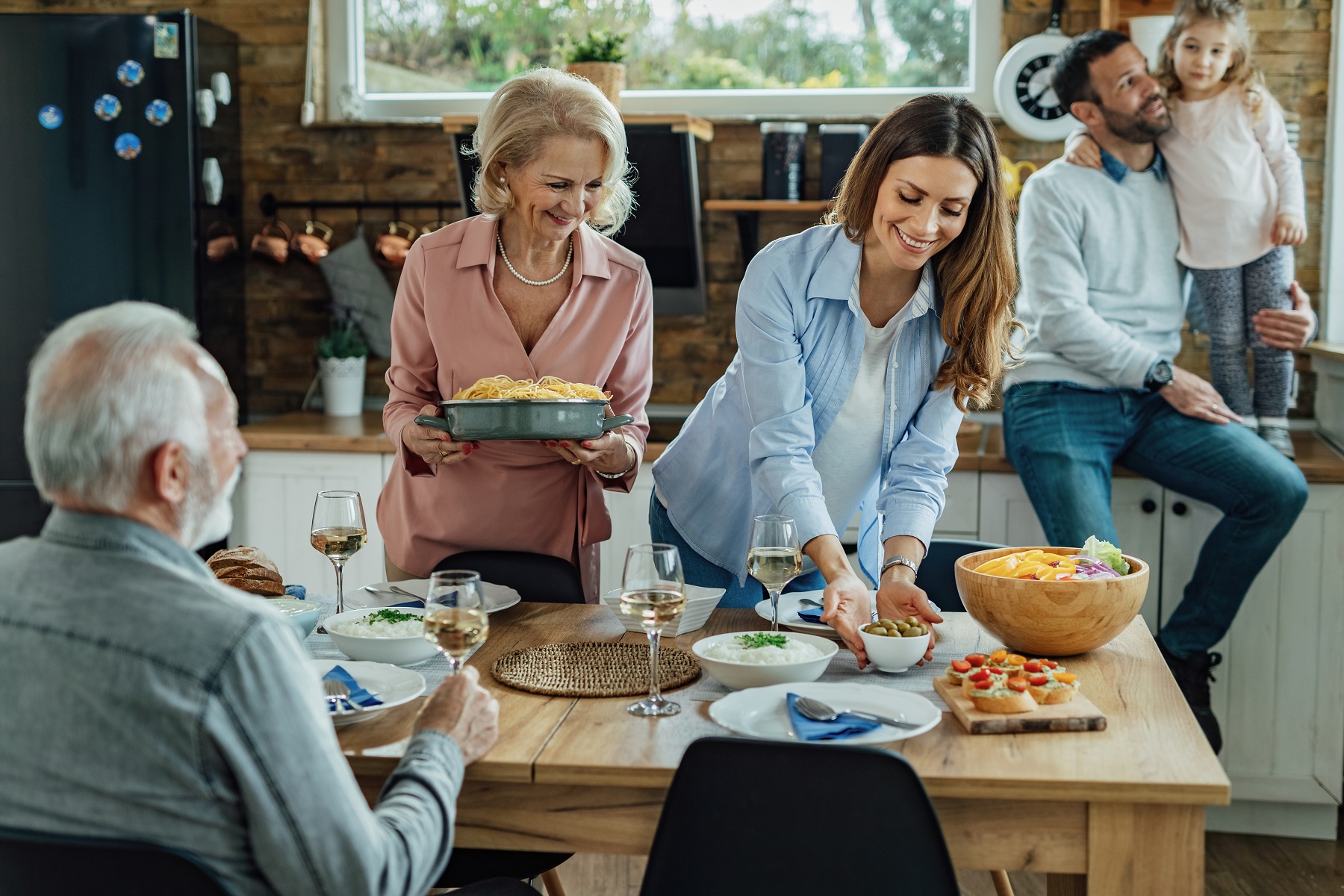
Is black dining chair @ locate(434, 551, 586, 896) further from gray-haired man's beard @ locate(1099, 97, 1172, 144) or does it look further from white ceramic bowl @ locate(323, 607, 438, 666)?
gray-haired man's beard @ locate(1099, 97, 1172, 144)

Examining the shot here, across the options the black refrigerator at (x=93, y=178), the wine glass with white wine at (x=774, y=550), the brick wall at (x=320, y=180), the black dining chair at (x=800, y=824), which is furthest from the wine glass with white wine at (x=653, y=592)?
the black refrigerator at (x=93, y=178)

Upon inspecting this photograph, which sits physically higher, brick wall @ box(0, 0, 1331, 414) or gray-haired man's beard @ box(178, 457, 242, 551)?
brick wall @ box(0, 0, 1331, 414)

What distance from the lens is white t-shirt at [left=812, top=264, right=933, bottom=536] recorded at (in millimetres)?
2070

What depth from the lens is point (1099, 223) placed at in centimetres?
296

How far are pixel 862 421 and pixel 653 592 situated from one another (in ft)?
2.46

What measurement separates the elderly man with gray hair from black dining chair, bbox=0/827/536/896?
0.02 meters

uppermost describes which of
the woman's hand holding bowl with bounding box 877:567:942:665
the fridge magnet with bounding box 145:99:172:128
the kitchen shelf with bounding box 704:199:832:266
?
the fridge magnet with bounding box 145:99:172:128

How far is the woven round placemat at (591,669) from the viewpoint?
1588mm

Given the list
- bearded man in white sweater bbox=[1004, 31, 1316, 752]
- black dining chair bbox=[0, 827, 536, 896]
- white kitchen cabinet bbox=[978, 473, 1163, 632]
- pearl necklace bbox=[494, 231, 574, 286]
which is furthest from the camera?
white kitchen cabinet bbox=[978, 473, 1163, 632]

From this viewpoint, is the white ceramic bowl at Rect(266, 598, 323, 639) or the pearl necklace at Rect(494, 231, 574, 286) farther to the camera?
the pearl necklace at Rect(494, 231, 574, 286)

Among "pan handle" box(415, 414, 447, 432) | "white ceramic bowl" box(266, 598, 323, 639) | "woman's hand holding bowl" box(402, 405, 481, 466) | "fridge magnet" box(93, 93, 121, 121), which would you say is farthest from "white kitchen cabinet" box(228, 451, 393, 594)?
"white ceramic bowl" box(266, 598, 323, 639)

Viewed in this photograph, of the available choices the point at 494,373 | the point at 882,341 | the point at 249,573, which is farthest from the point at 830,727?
the point at 494,373

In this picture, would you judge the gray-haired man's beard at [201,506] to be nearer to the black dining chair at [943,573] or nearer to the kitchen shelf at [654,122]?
the black dining chair at [943,573]

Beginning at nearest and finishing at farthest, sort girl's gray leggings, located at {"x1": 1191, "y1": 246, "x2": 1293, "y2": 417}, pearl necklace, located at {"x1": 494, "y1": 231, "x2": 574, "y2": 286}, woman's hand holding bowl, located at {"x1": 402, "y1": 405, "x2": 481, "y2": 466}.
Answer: woman's hand holding bowl, located at {"x1": 402, "y1": 405, "x2": 481, "y2": 466}
pearl necklace, located at {"x1": 494, "y1": 231, "x2": 574, "y2": 286}
girl's gray leggings, located at {"x1": 1191, "y1": 246, "x2": 1293, "y2": 417}
